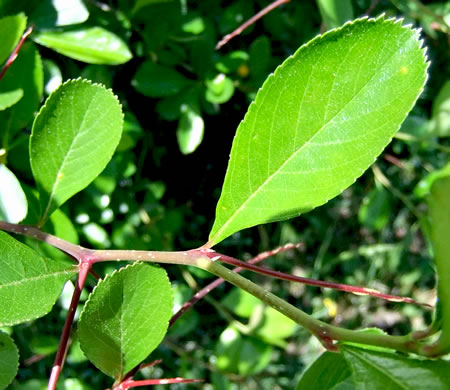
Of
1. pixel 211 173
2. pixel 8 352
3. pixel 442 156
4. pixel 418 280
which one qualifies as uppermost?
pixel 8 352

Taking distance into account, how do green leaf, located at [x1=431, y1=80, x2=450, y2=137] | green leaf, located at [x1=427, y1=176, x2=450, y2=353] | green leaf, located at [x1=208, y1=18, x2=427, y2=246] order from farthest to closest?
green leaf, located at [x1=431, y1=80, x2=450, y2=137]
green leaf, located at [x1=208, y1=18, x2=427, y2=246]
green leaf, located at [x1=427, y1=176, x2=450, y2=353]

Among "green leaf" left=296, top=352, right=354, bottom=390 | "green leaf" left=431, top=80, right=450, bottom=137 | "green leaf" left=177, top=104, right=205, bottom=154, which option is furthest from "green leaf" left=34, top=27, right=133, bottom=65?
"green leaf" left=431, top=80, right=450, bottom=137

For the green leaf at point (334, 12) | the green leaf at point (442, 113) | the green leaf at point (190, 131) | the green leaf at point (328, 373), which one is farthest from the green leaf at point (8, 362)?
the green leaf at point (442, 113)

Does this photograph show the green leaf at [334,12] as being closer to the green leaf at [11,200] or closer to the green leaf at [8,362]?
the green leaf at [11,200]

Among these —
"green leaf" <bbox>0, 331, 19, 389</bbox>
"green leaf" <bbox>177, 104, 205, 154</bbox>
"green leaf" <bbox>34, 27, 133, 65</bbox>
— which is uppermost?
"green leaf" <bbox>34, 27, 133, 65</bbox>

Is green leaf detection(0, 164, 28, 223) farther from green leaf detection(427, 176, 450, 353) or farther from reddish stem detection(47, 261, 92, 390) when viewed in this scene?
green leaf detection(427, 176, 450, 353)

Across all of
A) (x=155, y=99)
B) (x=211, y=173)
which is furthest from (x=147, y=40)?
(x=211, y=173)

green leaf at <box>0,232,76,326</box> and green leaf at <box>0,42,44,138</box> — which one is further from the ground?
green leaf at <box>0,42,44,138</box>

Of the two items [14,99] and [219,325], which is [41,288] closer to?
[14,99]
